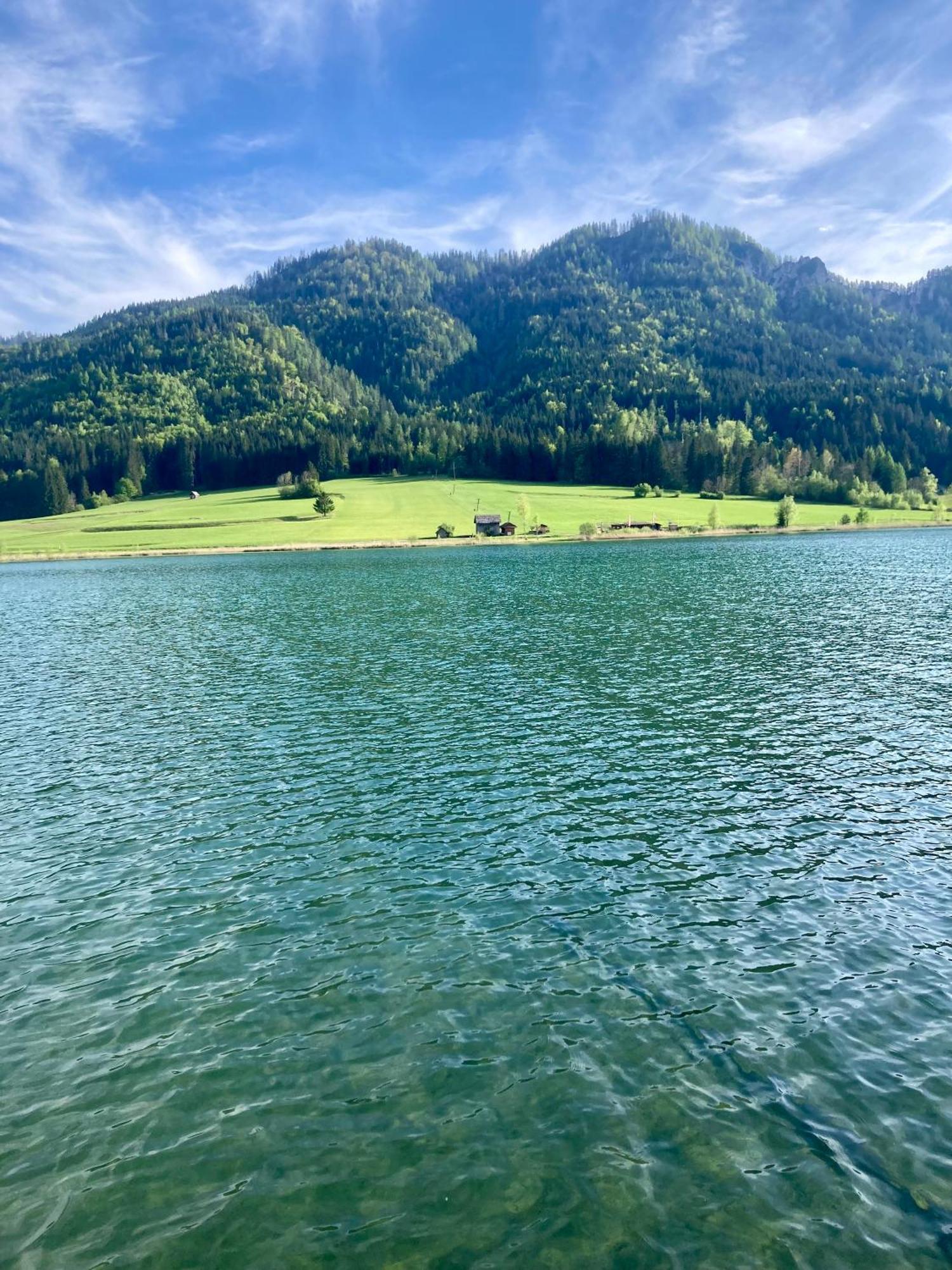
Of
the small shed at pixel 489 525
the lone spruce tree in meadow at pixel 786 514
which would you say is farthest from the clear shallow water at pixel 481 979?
the lone spruce tree in meadow at pixel 786 514

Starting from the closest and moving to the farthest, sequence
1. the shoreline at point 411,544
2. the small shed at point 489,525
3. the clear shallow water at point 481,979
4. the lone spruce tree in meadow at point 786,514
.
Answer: the clear shallow water at point 481,979, the shoreline at point 411,544, the small shed at point 489,525, the lone spruce tree in meadow at point 786,514

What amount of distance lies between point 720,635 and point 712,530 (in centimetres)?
13906

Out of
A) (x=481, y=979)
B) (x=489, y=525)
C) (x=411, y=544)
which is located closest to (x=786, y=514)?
(x=489, y=525)

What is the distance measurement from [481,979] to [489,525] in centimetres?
17518

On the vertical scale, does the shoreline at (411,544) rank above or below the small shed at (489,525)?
below

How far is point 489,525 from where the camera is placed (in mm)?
188500

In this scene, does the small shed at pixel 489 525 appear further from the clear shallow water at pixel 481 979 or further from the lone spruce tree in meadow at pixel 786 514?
the clear shallow water at pixel 481 979

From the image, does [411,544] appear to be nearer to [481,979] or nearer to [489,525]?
[489,525]

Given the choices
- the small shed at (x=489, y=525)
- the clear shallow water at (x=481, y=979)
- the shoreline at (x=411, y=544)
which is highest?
the small shed at (x=489, y=525)

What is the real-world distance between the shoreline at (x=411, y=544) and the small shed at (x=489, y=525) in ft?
15.5

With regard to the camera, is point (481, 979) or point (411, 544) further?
point (411, 544)

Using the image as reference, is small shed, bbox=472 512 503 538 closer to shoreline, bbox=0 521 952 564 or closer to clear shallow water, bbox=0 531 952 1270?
shoreline, bbox=0 521 952 564

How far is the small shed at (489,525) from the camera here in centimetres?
18738

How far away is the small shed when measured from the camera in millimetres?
187375
